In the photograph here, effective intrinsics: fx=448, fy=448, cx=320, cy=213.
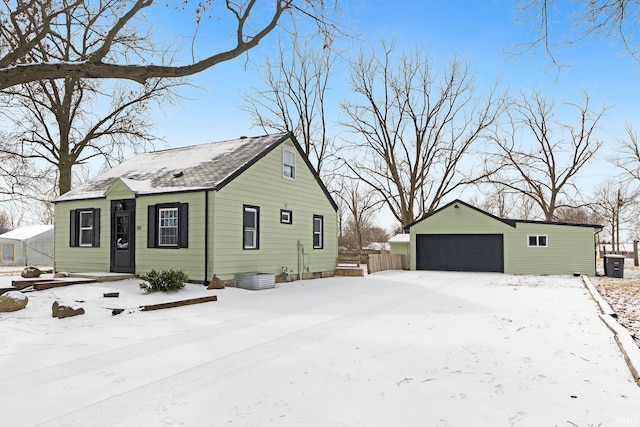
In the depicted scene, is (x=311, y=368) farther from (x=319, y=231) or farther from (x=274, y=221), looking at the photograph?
(x=319, y=231)

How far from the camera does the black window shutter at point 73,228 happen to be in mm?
15859

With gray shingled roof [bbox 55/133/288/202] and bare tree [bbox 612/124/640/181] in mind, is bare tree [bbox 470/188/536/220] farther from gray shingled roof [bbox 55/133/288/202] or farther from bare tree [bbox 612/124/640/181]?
gray shingled roof [bbox 55/133/288/202]

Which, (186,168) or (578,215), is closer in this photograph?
(186,168)

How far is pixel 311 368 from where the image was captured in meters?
5.05

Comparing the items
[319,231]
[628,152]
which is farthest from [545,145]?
[319,231]

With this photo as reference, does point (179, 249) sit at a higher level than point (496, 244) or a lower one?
higher

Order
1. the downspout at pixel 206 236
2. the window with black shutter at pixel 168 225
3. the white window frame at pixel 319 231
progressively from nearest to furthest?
1. the downspout at pixel 206 236
2. the window with black shutter at pixel 168 225
3. the white window frame at pixel 319 231

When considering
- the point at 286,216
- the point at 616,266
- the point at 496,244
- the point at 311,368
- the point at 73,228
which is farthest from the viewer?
the point at 496,244

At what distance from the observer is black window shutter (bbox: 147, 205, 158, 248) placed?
13.8 m

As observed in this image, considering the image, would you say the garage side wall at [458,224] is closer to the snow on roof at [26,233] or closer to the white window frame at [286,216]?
the white window frame at [286,216]

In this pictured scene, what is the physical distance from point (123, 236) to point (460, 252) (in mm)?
16273

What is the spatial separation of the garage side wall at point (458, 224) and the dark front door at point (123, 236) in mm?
14913

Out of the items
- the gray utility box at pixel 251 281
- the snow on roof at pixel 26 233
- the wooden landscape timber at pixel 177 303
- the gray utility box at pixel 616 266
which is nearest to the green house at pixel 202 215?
the gray utility box at pixel 251 281

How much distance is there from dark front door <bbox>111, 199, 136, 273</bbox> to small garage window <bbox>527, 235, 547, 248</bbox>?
1792 cm
